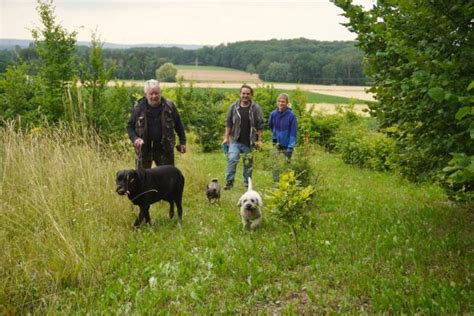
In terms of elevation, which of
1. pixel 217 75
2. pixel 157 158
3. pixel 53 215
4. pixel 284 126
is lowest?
pixel 217 75

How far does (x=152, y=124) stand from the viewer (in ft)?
26.4

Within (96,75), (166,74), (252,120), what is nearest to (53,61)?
(96,75)

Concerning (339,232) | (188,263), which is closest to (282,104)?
(339,232)

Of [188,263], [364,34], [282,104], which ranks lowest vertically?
[188,263]

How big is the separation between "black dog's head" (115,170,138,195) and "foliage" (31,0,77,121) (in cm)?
842

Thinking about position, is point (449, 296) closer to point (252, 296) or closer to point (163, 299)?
point (252, 296)

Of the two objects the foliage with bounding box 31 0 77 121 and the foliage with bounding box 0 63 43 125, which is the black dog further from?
the foliage with bounding box 0 63 43 125

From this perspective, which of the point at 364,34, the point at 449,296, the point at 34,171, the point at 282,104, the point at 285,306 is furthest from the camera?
the point at 282,104

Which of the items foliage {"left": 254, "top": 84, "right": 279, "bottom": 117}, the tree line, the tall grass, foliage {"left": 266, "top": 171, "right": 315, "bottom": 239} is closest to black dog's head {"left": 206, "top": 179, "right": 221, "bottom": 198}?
the tall grass

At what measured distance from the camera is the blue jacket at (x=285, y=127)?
10460 millimetres

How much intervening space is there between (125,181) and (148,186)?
54 centimetres

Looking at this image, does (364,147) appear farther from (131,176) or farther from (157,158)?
(131,176)

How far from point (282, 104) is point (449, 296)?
6.58 meters

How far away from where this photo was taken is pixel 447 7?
177 inches
